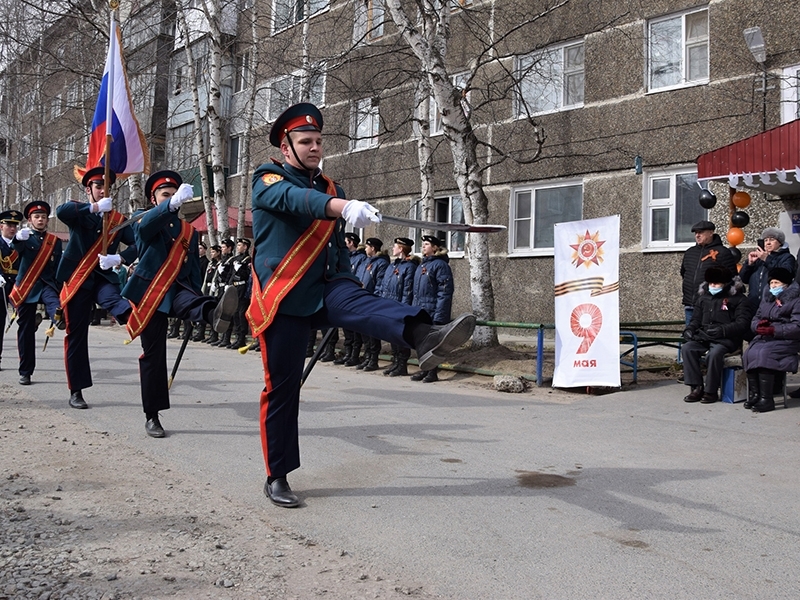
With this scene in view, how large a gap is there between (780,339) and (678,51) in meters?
8.47

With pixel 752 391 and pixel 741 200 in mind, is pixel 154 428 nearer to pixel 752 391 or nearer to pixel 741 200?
pixel 752 391

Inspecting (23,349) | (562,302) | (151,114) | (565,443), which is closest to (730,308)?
(562,302)

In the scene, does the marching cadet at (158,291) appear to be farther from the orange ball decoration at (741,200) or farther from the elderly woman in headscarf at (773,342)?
the orange ball decoration at (741,200)

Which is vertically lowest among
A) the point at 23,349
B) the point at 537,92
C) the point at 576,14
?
the point at 23,349

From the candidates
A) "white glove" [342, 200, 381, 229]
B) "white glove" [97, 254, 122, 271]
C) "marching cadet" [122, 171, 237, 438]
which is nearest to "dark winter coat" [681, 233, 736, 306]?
"marching cadet" [122, 171, 237, 438]

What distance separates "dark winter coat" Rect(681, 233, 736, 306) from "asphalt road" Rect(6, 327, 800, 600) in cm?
145

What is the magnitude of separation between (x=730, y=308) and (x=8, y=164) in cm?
3648

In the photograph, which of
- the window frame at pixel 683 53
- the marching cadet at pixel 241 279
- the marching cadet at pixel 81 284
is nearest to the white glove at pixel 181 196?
the marching cadet at pixel 81 284

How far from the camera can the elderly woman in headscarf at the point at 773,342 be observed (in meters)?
8.68

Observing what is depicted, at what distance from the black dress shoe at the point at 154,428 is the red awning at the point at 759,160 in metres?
7.51

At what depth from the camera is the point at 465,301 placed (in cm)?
1972

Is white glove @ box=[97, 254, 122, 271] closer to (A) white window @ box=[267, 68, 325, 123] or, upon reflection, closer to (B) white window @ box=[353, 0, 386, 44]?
(A) white window @ box=[267, 68, 325, 123]

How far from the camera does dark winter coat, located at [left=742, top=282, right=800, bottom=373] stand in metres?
8.67

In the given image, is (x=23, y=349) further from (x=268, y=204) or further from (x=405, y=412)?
(x=268, y=204)
